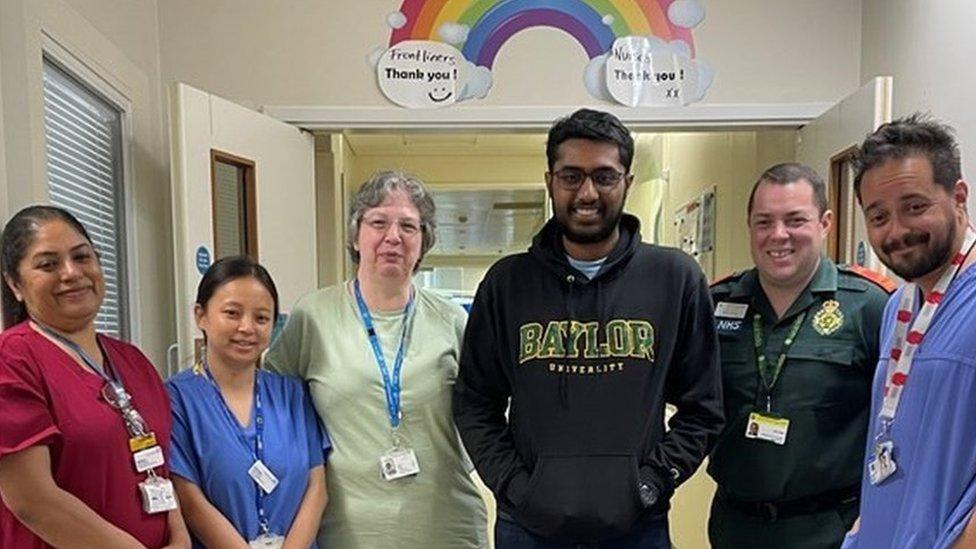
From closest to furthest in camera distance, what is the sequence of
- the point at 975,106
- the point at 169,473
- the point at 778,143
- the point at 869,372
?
the point at 169,473
the point at 869,372
the point at 975,106
the point at 778,143

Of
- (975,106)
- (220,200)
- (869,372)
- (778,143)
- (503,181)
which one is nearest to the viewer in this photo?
(869,372)

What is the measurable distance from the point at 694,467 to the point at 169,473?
997 mm

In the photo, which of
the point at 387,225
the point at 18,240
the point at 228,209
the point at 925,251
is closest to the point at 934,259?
the point at 925,251

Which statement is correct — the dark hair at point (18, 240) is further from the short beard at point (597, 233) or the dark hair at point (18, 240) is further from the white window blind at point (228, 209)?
the white window blind at point (228, 209)

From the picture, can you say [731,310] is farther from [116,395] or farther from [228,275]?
[116,395]

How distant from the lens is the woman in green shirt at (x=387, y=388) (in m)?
1.57

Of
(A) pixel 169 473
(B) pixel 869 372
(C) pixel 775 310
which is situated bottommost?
(A) pixel 169 473

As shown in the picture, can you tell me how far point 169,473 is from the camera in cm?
137

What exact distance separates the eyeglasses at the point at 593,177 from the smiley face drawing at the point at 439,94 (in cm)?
140

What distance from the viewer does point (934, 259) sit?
1184 mm

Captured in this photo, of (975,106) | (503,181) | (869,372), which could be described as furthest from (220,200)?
(503,181)

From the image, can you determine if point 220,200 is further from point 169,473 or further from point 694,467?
point 694,467

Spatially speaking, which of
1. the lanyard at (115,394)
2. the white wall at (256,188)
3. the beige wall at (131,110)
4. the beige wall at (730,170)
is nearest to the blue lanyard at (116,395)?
the lanyard at (115,394)

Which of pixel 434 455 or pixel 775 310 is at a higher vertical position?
pixel 775 310
